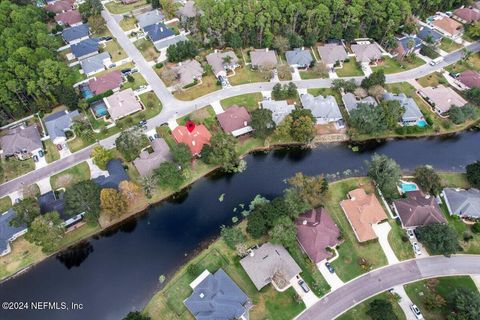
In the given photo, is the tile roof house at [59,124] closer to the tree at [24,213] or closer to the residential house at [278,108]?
the tree at [24,213]

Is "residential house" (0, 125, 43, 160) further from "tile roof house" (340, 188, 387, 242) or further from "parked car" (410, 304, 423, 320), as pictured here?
"parked car" (410, 304, 423, 320)

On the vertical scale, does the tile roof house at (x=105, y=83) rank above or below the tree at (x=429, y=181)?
above

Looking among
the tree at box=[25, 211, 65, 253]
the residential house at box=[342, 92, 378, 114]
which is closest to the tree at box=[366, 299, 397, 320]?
the residential house at box=[342, 92, 378, 114]

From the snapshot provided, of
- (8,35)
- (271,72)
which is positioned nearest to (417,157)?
(271,72)

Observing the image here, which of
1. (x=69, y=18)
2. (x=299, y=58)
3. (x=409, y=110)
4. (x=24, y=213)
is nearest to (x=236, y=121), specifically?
(x=299, y=58)

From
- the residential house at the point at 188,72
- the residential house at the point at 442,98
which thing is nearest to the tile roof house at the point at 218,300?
the residential house at the point at 188,72

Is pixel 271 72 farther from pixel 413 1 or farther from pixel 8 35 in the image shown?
pixel 8 35

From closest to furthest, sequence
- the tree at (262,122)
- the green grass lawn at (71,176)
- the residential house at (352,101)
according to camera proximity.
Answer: the green grass lawn at (71,176)
the tree at (262,122)
the residential house at (352,101)

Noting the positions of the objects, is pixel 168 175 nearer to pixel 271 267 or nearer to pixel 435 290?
pixel 271 267
